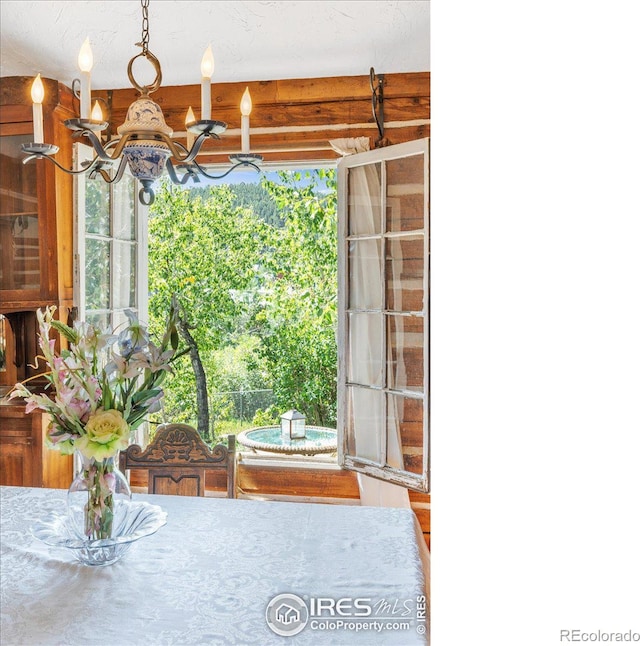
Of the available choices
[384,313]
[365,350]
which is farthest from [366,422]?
[384,313]

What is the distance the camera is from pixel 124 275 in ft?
9.53

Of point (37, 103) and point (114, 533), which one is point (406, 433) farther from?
point (37, 103)

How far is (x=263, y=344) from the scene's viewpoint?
163 inches


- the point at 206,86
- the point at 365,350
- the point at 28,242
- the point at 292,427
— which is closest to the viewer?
the point at 206,86

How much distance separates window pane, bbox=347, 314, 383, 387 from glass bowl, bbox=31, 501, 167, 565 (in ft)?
4.12

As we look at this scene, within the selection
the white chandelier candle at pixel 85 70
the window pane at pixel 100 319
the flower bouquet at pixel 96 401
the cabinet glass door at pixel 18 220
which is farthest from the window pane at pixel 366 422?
the white chandelier candle at pixel 85 70

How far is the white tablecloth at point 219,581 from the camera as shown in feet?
3.21

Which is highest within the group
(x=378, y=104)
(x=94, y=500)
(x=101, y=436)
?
(x=378, y=104)

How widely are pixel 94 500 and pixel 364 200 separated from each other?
166 centimetres

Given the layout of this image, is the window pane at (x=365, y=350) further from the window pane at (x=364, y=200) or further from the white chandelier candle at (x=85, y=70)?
the white chandelier candle at (x=85, y=70)

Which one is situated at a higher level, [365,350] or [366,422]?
[365,350]
